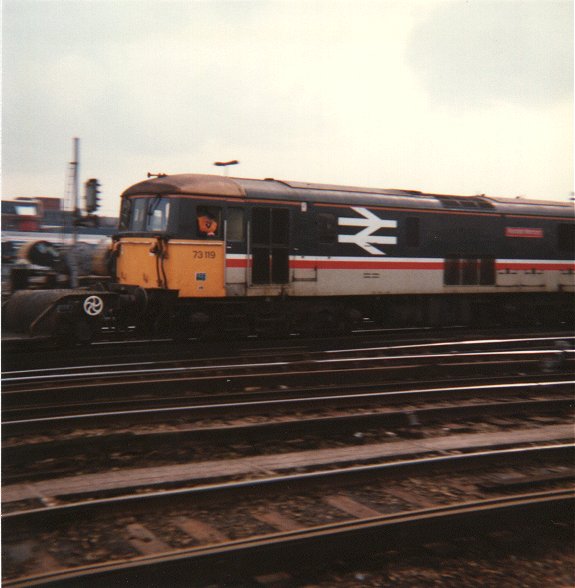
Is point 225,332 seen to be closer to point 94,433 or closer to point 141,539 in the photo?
point 94,433

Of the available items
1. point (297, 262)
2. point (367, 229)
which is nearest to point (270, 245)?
point (297, 262)

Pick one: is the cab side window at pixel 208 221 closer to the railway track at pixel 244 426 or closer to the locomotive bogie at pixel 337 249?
the locomotive bogie at pixel 337 249

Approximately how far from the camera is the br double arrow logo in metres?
14.3

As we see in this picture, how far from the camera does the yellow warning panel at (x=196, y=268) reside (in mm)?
12547

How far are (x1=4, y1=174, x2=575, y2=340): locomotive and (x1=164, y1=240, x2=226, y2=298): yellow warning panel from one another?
2 cm

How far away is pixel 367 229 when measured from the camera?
14.6m

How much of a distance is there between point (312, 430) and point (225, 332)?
6.64 meters

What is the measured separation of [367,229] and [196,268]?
3.84 metres

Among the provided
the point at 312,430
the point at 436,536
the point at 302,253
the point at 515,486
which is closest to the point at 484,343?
the point at 302,253

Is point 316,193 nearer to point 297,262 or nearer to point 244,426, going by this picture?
point 297,262

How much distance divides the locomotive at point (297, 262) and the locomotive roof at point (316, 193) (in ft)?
0.10

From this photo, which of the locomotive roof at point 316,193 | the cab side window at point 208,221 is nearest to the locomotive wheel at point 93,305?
the cab side window at point 208,221

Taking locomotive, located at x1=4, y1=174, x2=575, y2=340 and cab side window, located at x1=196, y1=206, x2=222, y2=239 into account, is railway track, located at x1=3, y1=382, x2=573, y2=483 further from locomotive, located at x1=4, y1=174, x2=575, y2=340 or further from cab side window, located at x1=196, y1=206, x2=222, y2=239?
cab side window, located at x1=196, y1=206, x2=222, y2=239

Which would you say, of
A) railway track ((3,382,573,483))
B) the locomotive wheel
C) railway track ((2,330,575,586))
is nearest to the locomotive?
the locomotive wheel
